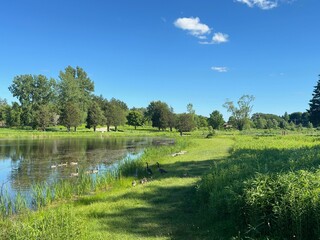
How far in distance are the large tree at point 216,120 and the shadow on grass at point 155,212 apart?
9963 cm

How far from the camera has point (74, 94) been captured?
3821 inches

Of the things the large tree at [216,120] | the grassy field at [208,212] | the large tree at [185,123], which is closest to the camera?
the grassy field at [208,212]

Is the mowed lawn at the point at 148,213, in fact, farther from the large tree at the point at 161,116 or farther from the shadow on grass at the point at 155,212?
the large tree at the point at 161,116

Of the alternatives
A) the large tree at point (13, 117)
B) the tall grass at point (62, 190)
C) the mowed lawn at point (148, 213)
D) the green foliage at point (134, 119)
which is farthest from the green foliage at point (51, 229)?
the green foliage at point (134, 119)

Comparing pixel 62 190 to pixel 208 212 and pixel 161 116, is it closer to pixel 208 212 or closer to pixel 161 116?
pixel 208 212

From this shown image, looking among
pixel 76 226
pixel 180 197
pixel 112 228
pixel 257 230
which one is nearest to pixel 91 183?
pixel 180 197

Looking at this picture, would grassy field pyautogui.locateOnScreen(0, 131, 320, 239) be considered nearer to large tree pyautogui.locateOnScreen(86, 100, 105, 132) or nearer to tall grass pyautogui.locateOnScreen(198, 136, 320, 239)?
tall grass pyautogui.locateOnScreen(198, 136, 320, 239)

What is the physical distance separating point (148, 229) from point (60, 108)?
8766 centimetres

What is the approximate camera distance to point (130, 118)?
116500 millimetres

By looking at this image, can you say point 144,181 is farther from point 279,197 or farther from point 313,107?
point 313,107

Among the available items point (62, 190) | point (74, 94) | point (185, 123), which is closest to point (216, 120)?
point (185, 123)

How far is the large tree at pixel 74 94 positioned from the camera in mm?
84062

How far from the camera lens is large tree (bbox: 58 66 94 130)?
8406 cm

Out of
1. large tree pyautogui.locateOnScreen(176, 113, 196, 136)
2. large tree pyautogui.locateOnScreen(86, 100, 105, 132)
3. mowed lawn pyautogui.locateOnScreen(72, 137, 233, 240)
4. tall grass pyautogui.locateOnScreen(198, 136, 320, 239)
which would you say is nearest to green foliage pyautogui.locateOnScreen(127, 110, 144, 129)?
large tree pyautogui.locateOnScreen(86, 100, 105, 132)
